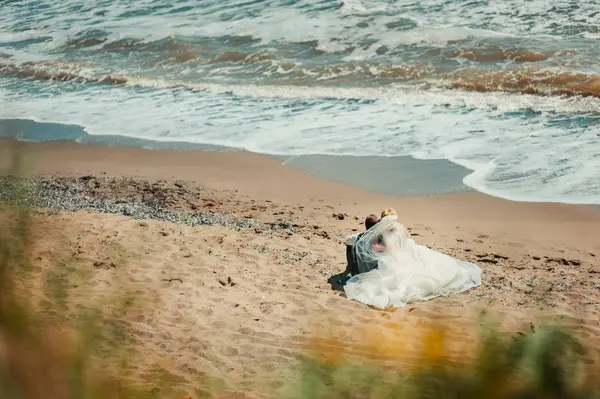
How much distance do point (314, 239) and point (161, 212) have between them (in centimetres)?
205

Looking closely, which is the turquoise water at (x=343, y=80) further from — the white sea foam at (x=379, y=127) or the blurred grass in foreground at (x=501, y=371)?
the blurred grass in foreground at (x=501, y=371)

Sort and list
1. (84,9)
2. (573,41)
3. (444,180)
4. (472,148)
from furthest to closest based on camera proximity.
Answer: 1. (84,9)
2. (573,41)
3. (472,148)
4. (444,180)

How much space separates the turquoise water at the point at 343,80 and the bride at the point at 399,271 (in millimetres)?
2421

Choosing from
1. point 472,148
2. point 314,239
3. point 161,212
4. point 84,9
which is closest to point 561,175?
point 472,148

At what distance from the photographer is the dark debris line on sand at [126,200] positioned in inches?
353

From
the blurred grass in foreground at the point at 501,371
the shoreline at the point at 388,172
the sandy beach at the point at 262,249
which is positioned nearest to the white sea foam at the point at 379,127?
the shoreline at the point at 388,172

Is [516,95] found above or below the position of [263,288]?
below

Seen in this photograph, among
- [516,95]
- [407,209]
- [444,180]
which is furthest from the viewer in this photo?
[516,95]

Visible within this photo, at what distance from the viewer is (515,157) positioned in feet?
34.9

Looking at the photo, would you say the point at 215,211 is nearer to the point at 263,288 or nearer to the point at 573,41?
the point at 263,288

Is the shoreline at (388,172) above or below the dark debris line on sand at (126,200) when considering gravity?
below

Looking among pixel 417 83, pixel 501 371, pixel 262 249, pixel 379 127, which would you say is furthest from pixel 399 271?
pixel 417 83

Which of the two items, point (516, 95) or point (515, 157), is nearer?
point (515, 157)

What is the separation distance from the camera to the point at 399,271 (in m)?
7.28
